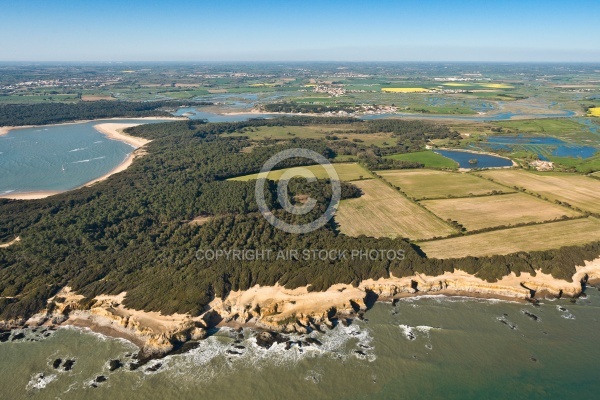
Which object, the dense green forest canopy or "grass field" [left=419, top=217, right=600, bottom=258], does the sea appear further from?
"grass field" [left=419, top=217, right=600, bottom=258]

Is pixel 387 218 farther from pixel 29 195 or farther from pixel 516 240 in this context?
pixel 29 195

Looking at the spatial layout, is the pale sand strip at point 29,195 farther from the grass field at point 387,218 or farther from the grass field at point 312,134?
the grass field at point 312,134

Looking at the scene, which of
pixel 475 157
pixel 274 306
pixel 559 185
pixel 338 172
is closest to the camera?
Answer: pixel 274 306

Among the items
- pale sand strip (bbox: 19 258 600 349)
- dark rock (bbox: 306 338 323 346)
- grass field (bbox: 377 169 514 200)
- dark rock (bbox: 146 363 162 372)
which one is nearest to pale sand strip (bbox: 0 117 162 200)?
pale sand strip (bbox: 19 258 600 349)

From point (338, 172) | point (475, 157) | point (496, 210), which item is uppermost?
point (475, 157)

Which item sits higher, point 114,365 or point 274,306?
point 274,306

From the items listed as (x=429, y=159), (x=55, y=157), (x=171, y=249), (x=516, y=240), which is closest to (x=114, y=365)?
(x=171, y=249)
